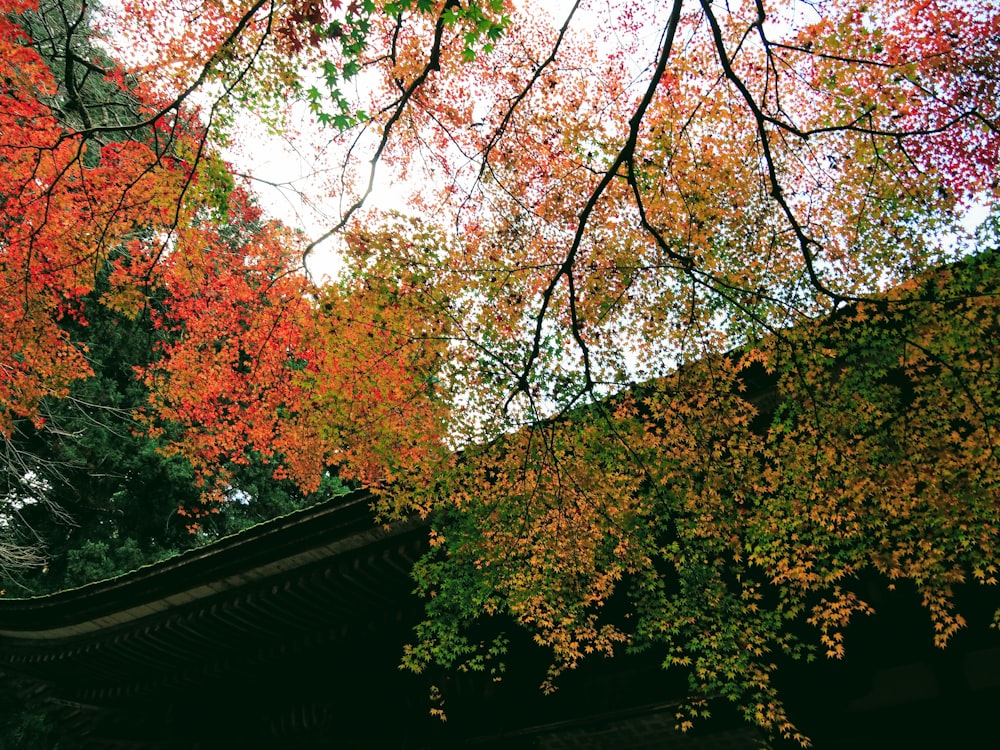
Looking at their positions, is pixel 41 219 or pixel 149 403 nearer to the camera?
pixel 41 219

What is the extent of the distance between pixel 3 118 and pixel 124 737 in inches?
399

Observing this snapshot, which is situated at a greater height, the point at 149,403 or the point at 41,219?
the point at 149,403

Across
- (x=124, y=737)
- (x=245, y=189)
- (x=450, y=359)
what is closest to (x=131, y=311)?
(x=450, y=359)

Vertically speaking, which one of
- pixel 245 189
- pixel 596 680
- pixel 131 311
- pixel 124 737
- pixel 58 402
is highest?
pixel 245 189

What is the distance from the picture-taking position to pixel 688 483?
541 cm

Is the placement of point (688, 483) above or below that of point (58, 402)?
below

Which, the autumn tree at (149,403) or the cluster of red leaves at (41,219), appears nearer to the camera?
the cluster of red leaves at (41,219)

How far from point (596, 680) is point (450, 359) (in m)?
3.18

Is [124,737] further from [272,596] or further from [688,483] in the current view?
[688,483]

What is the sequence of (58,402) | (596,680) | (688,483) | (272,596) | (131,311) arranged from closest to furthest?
(688,483) < (596,680) < (272,596) < (131,311) < (58,402)

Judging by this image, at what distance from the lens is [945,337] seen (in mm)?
4723

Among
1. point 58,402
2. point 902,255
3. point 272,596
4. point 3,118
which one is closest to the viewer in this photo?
point 902,255

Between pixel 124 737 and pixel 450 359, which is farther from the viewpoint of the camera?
pixel 124 737

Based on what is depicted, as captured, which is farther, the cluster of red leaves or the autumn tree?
the autumn tree
